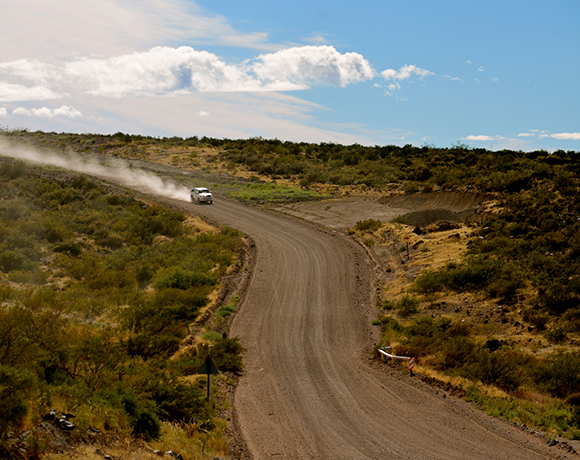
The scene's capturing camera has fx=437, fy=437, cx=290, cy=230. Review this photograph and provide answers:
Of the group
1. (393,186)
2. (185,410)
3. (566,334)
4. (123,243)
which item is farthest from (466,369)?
(393,186)

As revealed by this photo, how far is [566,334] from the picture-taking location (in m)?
19.2

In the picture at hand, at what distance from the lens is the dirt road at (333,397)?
40.0ft

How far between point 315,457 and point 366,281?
1854 centimetres

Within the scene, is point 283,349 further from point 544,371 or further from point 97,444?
point 97,444

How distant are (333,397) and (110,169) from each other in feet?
210

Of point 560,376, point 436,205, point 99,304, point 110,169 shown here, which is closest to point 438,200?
point 436,205

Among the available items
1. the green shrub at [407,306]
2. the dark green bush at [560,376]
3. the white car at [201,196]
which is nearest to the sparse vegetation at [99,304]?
the white car at [201,196]

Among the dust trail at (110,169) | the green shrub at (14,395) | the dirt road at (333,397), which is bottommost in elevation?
the dirt road at (333,397)

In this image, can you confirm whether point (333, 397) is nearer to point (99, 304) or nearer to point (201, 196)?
point (99, 304)

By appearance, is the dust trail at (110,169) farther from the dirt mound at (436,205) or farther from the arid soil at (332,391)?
the arid soil at (332,391)

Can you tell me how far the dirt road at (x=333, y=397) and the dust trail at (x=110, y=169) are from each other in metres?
33.8

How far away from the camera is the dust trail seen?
5878cm

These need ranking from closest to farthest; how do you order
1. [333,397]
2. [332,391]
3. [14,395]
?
[14,395] → [333,397] → [332,391]

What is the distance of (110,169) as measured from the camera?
6969cm
